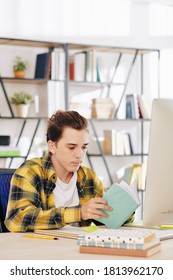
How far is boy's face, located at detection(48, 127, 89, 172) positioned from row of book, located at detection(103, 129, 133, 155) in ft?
11.8

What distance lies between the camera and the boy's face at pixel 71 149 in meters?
2.58

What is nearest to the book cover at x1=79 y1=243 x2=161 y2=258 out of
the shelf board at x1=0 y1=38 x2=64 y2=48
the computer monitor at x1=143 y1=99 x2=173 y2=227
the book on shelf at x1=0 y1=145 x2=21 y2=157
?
the computer monitor at x1=143 y1=99 x2=173 y2=227

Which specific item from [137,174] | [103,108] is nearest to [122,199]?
[103,108]

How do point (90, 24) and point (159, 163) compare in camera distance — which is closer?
point (159, 163)

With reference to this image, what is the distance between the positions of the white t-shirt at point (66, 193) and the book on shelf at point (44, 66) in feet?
10.4

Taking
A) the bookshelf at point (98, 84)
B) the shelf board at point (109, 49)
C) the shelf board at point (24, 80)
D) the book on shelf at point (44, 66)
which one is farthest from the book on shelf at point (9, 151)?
the shelf board at point (109, 49)

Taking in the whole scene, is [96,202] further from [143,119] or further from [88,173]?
[143,119]

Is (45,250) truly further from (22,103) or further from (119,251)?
(22,103)

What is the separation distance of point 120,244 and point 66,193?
817 mm

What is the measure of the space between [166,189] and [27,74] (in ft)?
12.9

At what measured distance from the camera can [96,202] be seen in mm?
2277

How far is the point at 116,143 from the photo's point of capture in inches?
246

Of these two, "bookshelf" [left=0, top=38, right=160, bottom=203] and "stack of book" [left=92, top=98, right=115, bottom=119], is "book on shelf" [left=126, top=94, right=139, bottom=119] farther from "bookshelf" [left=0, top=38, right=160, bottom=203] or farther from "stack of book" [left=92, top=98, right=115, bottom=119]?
"stack of book" [left=92, top=98, right=115, bottom=119]
